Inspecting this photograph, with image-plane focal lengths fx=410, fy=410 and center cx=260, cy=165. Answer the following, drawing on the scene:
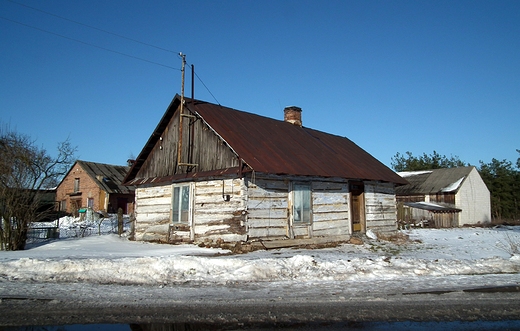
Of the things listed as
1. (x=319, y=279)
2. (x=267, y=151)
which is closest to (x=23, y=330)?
(x=319, y=279)

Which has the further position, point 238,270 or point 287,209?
point 287,209

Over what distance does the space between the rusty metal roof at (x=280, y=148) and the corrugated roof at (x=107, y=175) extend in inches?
921

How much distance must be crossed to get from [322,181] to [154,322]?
11233mm

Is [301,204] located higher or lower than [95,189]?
lower

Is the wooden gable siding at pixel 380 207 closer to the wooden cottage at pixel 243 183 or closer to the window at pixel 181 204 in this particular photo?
the wooden cottage at pixel 243 183

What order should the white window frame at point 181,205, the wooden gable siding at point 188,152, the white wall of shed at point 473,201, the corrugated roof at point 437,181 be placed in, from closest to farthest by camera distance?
the wooden gable siding at point 188,152
the white window frame at point 181,205
the white wall of shed at point 473,201
the corrugated roof at point 437,181

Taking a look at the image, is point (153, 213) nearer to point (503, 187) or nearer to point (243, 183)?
point (243, 183)

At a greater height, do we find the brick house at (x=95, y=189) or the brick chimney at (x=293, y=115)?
the brick chimney at (x=293, y=115)

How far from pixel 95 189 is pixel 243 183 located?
3114 centimetres

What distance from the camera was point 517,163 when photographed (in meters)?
64.6

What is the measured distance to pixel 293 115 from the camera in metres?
22.1

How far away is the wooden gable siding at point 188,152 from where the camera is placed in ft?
47.6

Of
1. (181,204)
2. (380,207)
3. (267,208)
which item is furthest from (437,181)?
(181,204)

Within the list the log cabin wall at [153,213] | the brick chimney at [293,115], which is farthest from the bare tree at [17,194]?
the brick chimney at [293,115]
